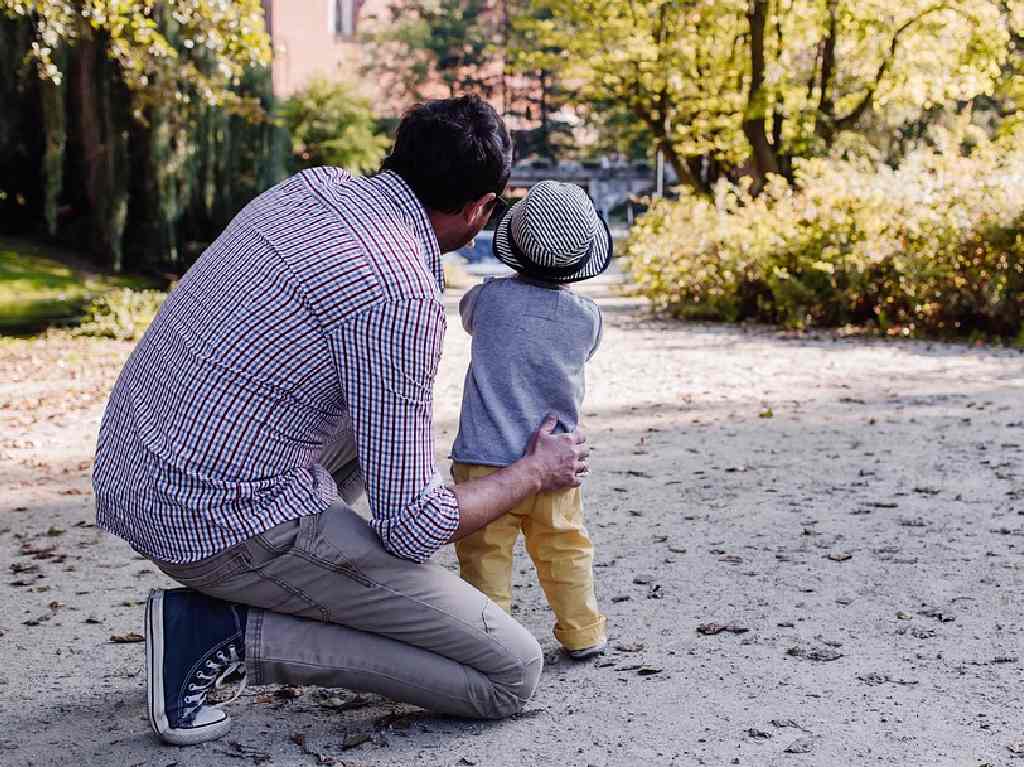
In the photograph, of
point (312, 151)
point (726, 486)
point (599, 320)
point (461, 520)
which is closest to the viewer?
point (461, 520)

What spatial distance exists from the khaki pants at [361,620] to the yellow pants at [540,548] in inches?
17.4

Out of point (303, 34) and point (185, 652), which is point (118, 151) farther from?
point (303, 34)

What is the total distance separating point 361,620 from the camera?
3.16 m

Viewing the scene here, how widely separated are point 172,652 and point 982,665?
7.67 ft

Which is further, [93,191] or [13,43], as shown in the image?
[93,191]

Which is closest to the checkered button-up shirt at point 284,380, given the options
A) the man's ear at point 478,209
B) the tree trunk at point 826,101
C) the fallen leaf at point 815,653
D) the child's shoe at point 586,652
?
the man's ear at point 478,209

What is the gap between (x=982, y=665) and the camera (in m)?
3.83

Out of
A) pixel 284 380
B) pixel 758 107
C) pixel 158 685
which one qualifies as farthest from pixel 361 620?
pixel 758 107

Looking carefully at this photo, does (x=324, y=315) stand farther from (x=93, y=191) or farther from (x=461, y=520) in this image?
(x=93, y=191)

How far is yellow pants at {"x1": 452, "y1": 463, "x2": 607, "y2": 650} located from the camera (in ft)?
12.1

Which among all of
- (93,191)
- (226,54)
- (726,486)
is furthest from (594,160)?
(726,486)

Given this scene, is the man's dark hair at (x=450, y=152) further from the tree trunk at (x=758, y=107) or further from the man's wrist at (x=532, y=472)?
the tree trunk at (x=758, y=107)

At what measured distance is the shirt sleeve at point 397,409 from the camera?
9.37 feet

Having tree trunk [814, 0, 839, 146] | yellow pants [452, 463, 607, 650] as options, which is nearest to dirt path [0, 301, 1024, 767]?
yellow pants [452, 463, 607, 650]
